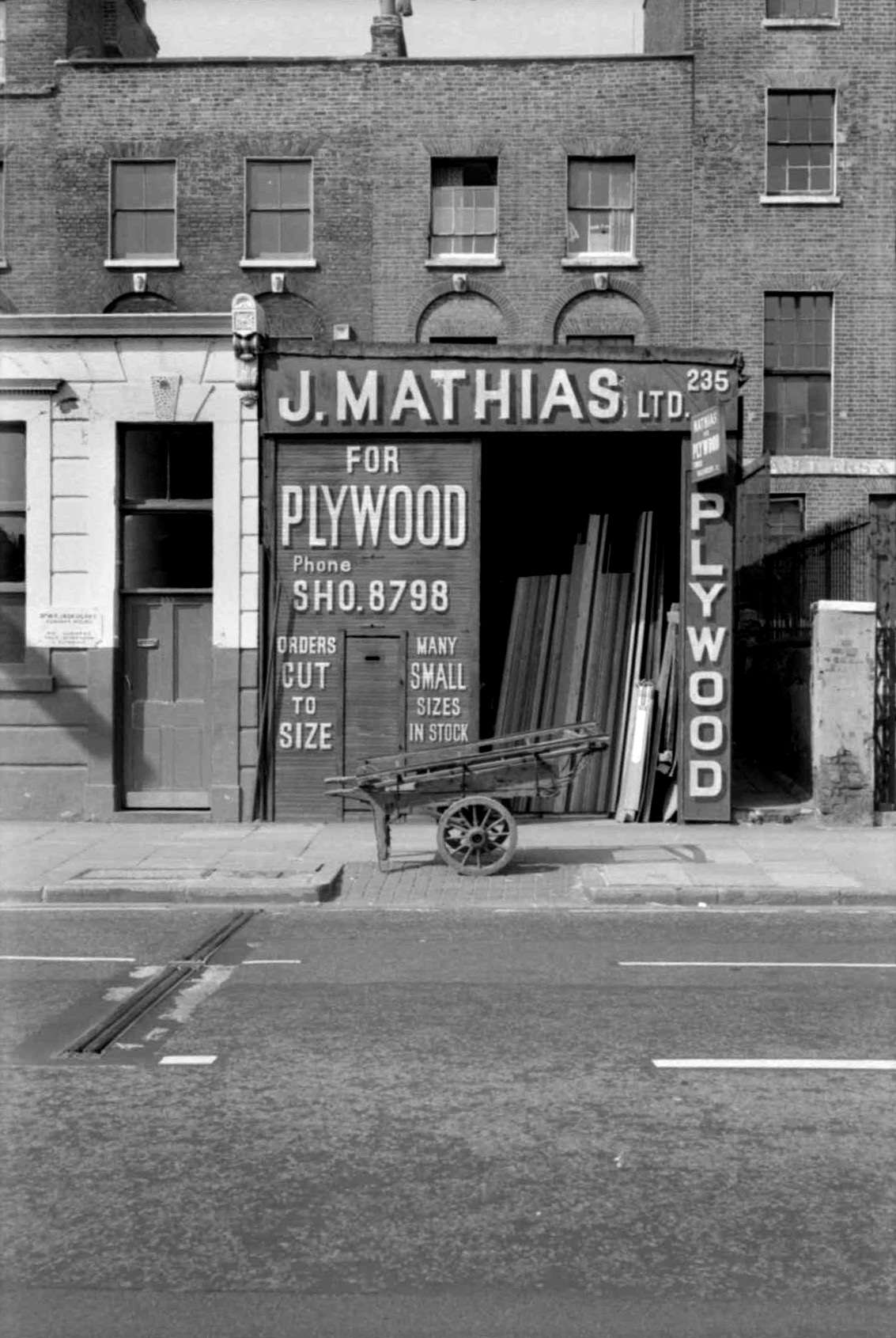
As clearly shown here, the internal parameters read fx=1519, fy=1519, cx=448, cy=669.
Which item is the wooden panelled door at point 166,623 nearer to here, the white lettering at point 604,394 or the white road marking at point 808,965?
the white lettering at point 604,394

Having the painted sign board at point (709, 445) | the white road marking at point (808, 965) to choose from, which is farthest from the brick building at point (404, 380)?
the white road marking at point (808, 965)

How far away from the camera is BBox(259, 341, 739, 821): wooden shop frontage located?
1722cm

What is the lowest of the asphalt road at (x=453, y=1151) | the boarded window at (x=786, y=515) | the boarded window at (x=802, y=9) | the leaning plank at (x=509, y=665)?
the asphalt road at (x=453, y=1151)

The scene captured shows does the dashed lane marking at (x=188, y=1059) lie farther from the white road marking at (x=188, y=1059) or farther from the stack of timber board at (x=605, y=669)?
the stack of timber board at (x=605, y=669)

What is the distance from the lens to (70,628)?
17.5 m

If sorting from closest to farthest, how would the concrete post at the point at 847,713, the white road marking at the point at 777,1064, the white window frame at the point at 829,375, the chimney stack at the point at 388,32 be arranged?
the white road marking at the point at 777,1064 < the concrete post at the point at 847,713 < the white window frame at the point at 829,375 < the chimney stack at the point at 388,32

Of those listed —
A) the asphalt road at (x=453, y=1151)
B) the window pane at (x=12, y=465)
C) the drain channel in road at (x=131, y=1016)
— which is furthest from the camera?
the window pane at (x=12, y=465)

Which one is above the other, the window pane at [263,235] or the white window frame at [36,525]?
the window pane at [263,235]

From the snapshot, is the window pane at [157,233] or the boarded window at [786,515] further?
the window pane at [157,233]

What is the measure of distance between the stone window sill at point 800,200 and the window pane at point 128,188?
11.8m

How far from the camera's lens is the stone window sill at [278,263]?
28.6 metres

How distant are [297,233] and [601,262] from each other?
5811 mm

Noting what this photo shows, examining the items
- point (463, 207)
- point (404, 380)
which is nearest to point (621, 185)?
point (463, 207)

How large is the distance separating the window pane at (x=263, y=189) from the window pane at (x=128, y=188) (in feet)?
7.06
